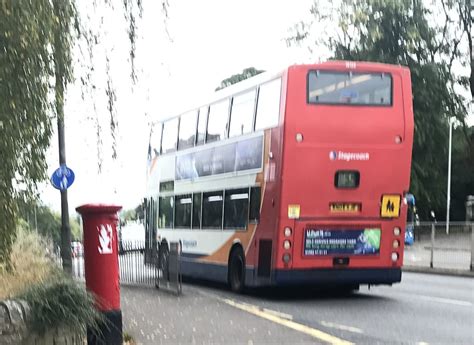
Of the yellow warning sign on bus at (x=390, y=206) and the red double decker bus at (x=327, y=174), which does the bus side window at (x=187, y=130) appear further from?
the yellow warning sign on bus at (x=390, y=206)

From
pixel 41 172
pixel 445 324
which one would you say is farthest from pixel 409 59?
pixel 41 172

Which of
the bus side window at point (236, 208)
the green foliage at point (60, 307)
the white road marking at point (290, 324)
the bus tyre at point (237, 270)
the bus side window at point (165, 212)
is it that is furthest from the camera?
the bus side window at point (165, 212)

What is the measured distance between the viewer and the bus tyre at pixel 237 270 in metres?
13.8

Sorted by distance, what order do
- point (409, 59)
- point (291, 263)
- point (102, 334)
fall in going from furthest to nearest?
1. point (409, 59)
2. point (291, 263)
3. point (102, 334)

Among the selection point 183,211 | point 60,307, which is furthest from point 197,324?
point 183,211

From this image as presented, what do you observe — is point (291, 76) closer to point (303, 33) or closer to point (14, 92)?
point (14, 92)

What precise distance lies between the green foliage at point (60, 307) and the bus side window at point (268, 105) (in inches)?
273

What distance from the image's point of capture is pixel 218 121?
14.8 meters

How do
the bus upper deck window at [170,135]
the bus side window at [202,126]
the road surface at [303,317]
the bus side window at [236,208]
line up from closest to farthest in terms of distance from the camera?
the road surface at [303,317]
the bus side window at [236,208]
the bus side window at [202,126]
the bus upper deck window at [170,135]

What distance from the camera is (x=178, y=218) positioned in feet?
57.7

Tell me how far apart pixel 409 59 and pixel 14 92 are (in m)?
32.7

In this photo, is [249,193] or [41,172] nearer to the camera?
[41,172]

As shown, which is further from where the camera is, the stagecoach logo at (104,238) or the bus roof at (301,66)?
the bus roof at (301,66)

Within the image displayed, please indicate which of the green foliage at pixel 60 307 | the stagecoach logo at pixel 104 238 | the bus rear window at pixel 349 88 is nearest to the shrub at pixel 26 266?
the green foliage at pixel 60 307
